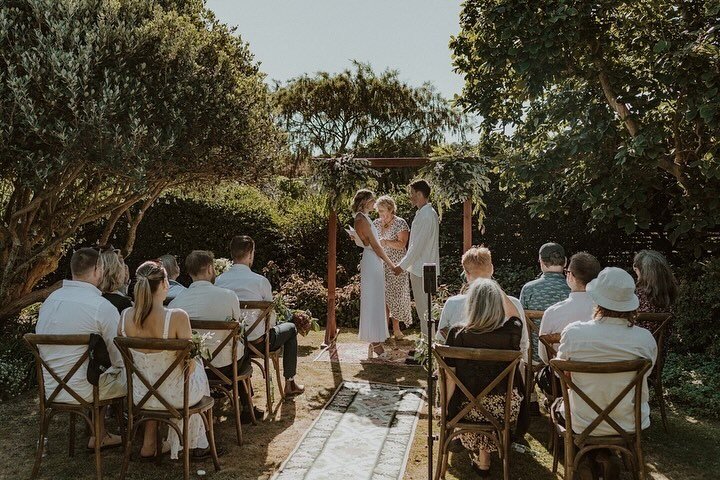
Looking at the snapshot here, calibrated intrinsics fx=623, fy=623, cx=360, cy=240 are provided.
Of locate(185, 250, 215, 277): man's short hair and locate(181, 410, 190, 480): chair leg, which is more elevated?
locate(185, 250, 215, 277): man's short hair

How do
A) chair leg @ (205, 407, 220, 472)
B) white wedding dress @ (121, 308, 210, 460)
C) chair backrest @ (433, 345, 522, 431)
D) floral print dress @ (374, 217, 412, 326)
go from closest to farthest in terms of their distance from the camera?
chair backrest @ (433, 345, 522, 431) → white wedding dress @ (121, 308, 210, 460) → chair leg @ (205, 407, 220, 472) → floral print dress @ (374, 217, 412, 326)

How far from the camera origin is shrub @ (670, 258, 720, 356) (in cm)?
826

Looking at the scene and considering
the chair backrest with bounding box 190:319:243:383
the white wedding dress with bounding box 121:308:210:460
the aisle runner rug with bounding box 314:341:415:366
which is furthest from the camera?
the aisle runner rug with bounding box 314:341:415:366

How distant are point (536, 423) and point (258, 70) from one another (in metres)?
6.43

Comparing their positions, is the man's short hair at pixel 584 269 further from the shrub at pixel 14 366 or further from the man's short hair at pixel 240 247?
the shrub at pixel 14 366

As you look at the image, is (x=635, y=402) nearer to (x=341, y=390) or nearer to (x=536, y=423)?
(x=536, y=423)

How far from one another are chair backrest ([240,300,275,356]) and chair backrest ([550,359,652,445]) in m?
2.91

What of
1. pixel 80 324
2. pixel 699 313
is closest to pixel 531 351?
pixel 80 324

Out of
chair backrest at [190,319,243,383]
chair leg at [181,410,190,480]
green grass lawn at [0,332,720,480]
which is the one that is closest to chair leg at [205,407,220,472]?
green grass lawn at [0,332,720,480]

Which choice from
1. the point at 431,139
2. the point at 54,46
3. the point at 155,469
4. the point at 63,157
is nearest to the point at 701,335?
the point at 155,469

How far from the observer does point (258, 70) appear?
948 centimetres

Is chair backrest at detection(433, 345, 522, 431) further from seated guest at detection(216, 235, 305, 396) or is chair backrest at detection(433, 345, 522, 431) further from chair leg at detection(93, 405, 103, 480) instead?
chair leg at detection(93, 405, 103, 480)

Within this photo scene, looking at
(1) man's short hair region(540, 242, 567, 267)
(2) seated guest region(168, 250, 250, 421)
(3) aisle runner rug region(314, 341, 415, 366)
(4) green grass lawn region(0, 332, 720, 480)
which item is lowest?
(4) green grass lawn region(0, 332, 720, 480)

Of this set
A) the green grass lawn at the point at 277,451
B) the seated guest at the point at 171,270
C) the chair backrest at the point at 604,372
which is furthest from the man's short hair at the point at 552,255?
the seated guest at the point at 171,270
